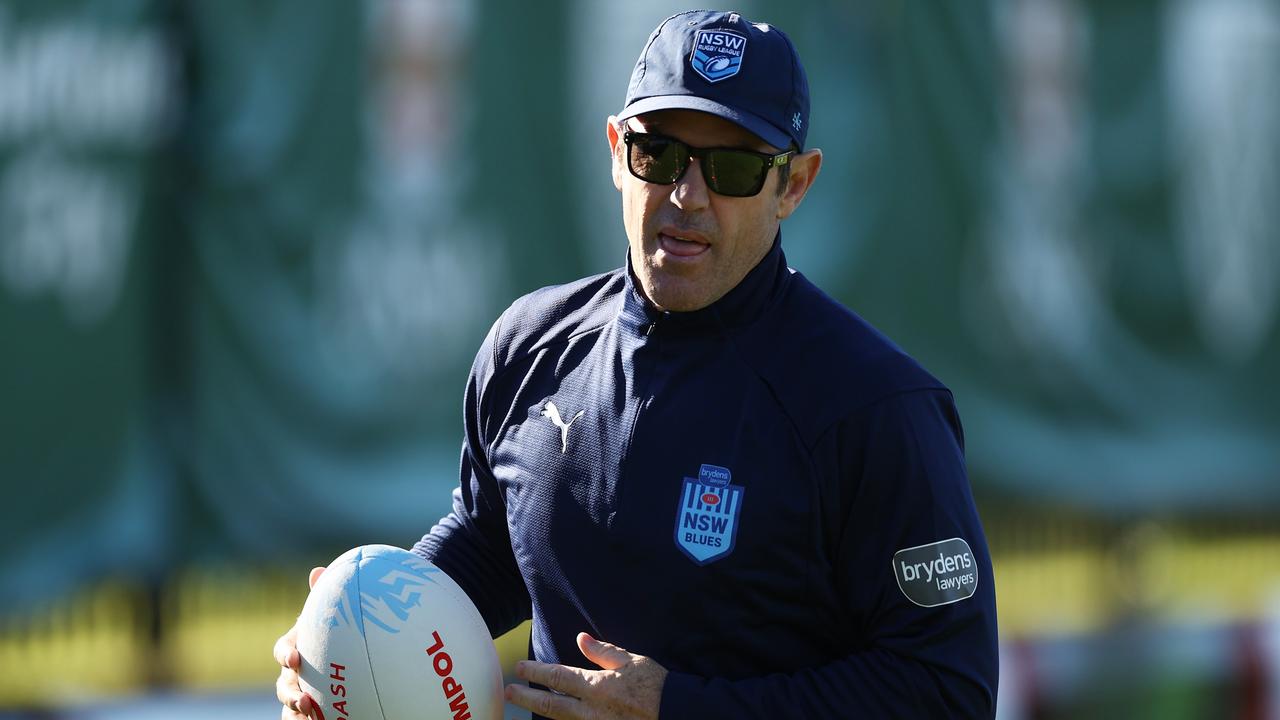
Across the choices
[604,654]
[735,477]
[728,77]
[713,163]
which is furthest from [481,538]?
[728,77]

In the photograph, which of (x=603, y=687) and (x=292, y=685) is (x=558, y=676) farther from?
(x=292, y=685)

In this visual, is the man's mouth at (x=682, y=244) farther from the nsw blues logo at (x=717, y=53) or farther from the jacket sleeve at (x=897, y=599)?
the jacket sleeve at (x=897, y=599)

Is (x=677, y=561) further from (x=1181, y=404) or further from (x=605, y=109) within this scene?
(x=1181, y=404)

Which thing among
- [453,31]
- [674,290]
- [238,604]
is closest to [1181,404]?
[453,31]

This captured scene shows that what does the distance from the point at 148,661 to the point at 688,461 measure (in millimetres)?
4505

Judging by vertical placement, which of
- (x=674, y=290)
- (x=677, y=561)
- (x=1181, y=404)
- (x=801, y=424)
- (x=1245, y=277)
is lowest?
(x=1181, y=404)

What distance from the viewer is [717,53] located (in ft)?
9.57

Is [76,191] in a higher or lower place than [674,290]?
lower

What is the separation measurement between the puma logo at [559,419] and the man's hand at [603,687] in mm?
398

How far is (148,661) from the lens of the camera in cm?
676

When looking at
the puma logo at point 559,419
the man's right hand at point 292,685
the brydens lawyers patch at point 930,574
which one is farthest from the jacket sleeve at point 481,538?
the brydens lawyers patch at point 930,574

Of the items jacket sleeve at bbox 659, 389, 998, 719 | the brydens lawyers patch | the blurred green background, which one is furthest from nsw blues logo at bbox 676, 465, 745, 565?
the blurred green background

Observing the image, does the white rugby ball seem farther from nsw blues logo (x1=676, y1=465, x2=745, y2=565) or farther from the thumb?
nsw blues logo (x1=676, y1=465, x2=745, y2=565)

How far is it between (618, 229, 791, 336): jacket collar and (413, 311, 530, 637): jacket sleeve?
1.45ft
